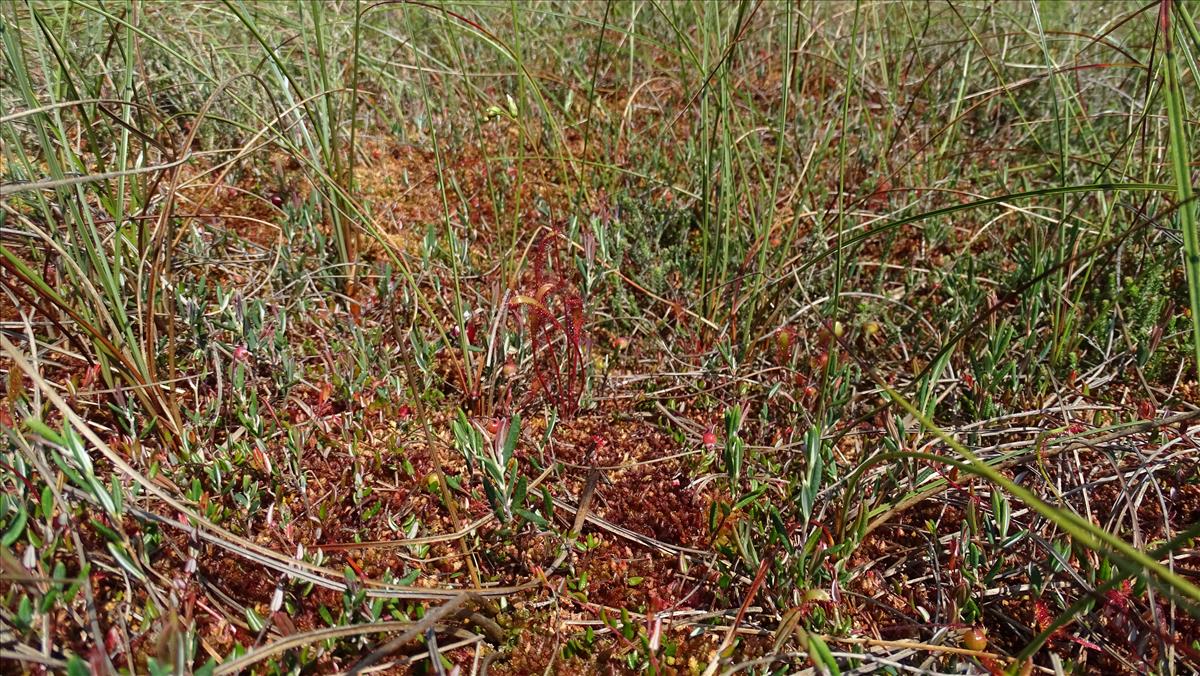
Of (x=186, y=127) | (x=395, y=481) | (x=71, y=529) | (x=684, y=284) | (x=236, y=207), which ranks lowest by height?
(x=395, y=481)

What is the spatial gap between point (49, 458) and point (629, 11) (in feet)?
9.61

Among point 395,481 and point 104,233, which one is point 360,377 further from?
point 104,233

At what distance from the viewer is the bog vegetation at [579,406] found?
4.19 ft

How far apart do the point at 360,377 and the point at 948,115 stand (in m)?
2.27

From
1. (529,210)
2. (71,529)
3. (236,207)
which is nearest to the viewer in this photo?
(71,529)

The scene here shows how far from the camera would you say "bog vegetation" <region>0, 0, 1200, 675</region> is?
1.28 m

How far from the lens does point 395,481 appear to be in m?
1.64

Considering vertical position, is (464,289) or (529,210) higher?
(529,210)

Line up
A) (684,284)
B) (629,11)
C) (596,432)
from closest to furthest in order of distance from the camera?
(596,432), (684,284), (629,11)

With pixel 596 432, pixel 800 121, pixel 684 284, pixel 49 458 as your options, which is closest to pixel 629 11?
pixel 800 121

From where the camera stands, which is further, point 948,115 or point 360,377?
point 948,115

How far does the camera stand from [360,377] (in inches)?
71.4

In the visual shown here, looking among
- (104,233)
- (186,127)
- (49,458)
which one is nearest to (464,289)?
(104,233)

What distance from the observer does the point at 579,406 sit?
1849 millimetres
